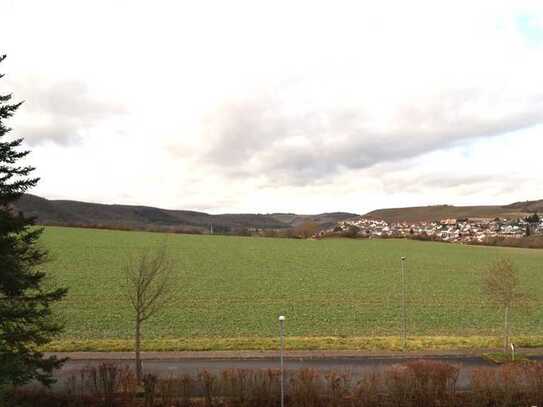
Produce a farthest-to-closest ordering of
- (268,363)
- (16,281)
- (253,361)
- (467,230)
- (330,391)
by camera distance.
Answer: (467,230) → (253,361) → (268,363) → (330,391) → (16,281)

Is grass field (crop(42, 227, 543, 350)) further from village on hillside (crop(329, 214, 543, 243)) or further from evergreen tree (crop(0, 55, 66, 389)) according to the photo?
village on hillside (crop(329, 214, 543, 243))

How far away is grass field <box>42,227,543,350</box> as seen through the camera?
2891 cm

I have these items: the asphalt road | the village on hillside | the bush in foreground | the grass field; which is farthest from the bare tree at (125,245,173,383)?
the village on hillside

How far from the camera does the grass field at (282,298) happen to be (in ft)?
94.8

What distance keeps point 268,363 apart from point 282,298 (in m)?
17.5

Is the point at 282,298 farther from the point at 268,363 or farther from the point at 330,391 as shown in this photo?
the point at 330,391

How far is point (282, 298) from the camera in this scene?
130 feet

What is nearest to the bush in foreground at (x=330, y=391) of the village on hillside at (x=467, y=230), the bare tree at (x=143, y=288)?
the bare tree at (x=143, y=288)

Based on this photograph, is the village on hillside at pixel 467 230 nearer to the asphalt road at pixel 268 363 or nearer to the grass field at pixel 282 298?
the grass field at pixel 282 298

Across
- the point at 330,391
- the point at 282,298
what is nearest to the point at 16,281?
the point at 330,391

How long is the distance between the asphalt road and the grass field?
1.94 meters

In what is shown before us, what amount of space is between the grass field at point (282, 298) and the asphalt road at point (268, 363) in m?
1.94

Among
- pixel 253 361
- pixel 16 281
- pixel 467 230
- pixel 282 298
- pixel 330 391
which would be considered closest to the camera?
pixel 16 281

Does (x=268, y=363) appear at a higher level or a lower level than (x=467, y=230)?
lower
